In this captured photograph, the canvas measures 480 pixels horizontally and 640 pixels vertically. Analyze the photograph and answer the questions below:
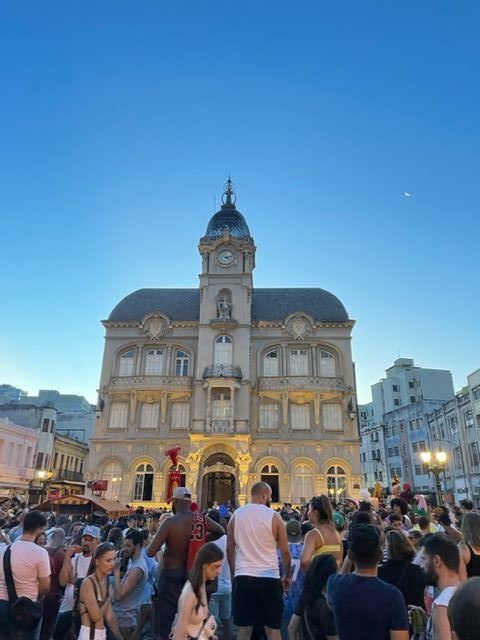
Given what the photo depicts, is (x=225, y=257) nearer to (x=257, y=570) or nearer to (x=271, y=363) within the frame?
(x=271, y=363)

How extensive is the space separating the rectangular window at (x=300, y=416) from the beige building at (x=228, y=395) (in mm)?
75

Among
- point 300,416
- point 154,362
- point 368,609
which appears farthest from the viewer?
point 154,362

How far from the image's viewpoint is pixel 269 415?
1362 inches

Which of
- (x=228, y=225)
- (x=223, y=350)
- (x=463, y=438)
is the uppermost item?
(x=228, y=225)

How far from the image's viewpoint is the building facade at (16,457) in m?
35.6

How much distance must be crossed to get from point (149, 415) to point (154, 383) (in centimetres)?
256

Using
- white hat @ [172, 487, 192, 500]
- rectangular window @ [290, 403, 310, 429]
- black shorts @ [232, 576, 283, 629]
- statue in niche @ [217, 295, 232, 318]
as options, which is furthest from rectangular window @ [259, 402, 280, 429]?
black shorts @ [232, 576, 283, 629]

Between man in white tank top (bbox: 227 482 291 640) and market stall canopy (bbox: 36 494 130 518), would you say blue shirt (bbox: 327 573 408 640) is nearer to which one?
man in white tank top (bbox: 227 482 291 640)

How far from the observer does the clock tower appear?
3322 centimetres

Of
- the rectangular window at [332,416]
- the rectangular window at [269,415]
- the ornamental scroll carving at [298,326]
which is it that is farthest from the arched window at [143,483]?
the ornamental scroll carving at [298,326]

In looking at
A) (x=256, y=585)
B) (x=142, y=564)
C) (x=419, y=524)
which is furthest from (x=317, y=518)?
(x=419, y=524)

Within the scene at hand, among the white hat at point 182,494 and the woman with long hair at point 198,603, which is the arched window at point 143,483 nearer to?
the white hat at point 182,494

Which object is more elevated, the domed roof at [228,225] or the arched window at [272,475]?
the domed roof at [228,225]

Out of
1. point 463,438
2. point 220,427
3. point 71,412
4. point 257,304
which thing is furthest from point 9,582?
point 71,412
